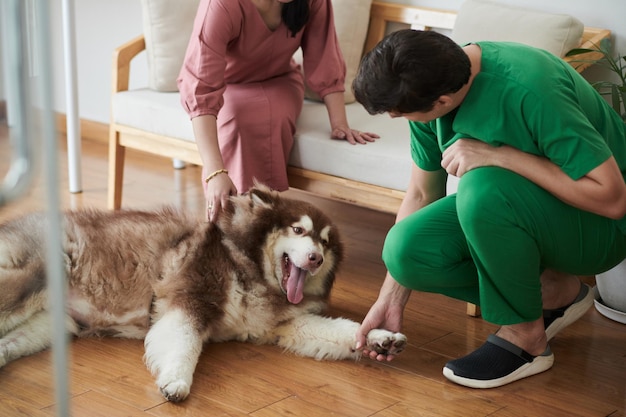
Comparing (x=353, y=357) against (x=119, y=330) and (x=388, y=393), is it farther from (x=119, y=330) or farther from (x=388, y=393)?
(x=119, y=330)

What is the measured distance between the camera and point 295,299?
221 centimetres

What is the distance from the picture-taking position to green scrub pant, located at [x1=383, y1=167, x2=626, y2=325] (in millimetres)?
1850

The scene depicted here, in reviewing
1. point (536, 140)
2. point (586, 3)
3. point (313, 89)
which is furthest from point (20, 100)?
point (586, 3)

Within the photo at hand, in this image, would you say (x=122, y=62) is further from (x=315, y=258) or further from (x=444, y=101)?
(x=444, y=101)

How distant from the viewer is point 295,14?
2.60 meters

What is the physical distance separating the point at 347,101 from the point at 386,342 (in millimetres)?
1290

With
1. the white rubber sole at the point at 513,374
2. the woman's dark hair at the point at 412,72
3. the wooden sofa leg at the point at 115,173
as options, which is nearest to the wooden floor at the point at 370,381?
the white rubber sole at the point at 513,374

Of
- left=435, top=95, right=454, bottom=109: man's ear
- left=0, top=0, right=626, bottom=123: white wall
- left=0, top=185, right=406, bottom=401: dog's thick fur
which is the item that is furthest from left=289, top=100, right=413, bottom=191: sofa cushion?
left=0, top=0, right=626, bottom=123: white wall

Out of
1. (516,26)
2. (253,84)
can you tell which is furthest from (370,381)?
(516,26)

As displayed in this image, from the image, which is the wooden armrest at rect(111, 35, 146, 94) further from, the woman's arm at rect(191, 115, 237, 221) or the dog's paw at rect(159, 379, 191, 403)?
the dog's paw at rect(159, 379, 191, 403)

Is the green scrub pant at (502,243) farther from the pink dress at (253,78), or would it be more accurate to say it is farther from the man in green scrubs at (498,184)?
the pink dress at (253,78)

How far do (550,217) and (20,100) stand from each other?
1315 mm

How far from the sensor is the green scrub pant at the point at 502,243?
1.85 m

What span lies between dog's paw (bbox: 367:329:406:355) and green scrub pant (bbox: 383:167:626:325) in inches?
5.1
